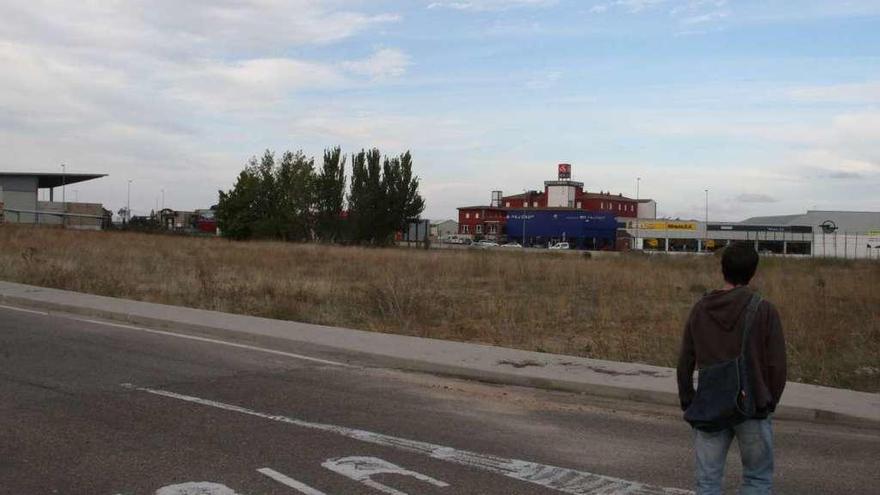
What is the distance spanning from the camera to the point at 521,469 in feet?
20.0

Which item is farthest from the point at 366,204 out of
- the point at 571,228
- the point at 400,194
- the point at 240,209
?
the point at 571,228

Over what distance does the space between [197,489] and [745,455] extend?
3.52 metres

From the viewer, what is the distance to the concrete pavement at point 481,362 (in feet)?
28.3

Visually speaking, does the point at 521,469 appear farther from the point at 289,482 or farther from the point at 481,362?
the point at 481,362

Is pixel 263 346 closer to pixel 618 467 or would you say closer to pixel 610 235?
pixel 618 467

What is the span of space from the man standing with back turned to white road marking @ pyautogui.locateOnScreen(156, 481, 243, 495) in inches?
120

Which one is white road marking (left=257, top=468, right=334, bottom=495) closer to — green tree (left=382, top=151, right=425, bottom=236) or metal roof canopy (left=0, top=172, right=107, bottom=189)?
green tree (left=382, top=151, right=425, bottom=236)

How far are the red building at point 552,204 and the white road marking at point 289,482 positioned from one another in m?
122

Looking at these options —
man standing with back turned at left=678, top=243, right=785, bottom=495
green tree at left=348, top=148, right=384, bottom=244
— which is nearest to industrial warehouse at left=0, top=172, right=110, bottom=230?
green tree at left=348, top=148, right=384, bottom=244

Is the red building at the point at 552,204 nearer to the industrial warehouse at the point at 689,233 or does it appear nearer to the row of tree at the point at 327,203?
the industrial warehouse at the point at 689,233

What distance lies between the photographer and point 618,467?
625 cm

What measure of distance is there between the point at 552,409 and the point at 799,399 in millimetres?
2755

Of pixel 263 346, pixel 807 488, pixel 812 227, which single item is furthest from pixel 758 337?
pixel 812 227

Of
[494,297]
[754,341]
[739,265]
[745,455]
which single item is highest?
[739,265]
